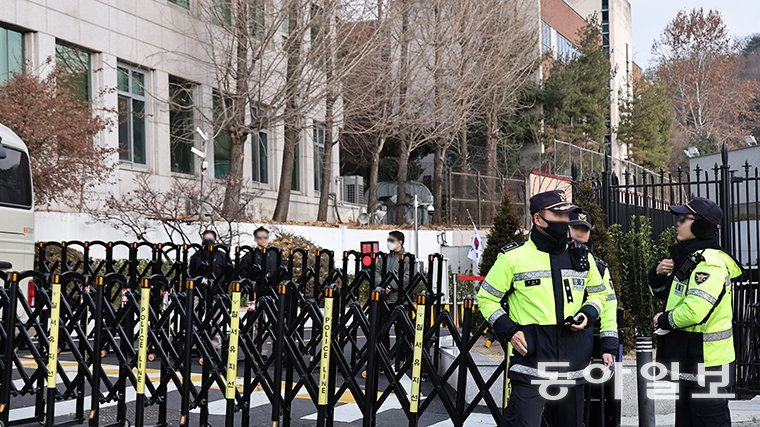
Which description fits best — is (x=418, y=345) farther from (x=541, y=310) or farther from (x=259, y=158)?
(x=259, y=158)

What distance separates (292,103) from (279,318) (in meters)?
20.0

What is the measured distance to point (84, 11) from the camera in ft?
81.5

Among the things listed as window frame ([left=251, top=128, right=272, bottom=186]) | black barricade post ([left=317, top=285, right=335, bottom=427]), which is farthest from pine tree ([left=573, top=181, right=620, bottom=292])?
window frame ([left=251, top=128, right=272, bottom=186])

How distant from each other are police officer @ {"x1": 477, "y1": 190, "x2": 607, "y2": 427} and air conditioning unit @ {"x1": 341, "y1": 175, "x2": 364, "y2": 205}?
3310cm

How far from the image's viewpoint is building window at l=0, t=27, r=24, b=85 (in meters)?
22.4

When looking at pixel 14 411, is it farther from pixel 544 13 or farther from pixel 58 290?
pixel 544 13

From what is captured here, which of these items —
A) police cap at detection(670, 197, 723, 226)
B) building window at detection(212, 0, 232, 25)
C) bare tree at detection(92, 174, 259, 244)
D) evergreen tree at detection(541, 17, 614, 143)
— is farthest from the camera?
evergreen tree at detection(541, 17, 614, 143)

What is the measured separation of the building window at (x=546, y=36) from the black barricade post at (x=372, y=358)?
42.8m

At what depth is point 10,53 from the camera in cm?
2266

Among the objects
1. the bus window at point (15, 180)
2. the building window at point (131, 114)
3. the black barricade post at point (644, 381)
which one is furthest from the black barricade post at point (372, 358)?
the building window at point (131, 114)

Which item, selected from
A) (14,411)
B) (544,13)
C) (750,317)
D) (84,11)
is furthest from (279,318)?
(544,13)

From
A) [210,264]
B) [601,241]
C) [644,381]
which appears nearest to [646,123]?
[601,241]

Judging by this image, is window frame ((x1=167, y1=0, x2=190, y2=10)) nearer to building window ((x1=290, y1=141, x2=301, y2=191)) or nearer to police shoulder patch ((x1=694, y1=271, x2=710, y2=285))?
building window ((x1=290, y1=141, x2=301, y2=191))

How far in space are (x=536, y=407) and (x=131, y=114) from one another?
2199cm
